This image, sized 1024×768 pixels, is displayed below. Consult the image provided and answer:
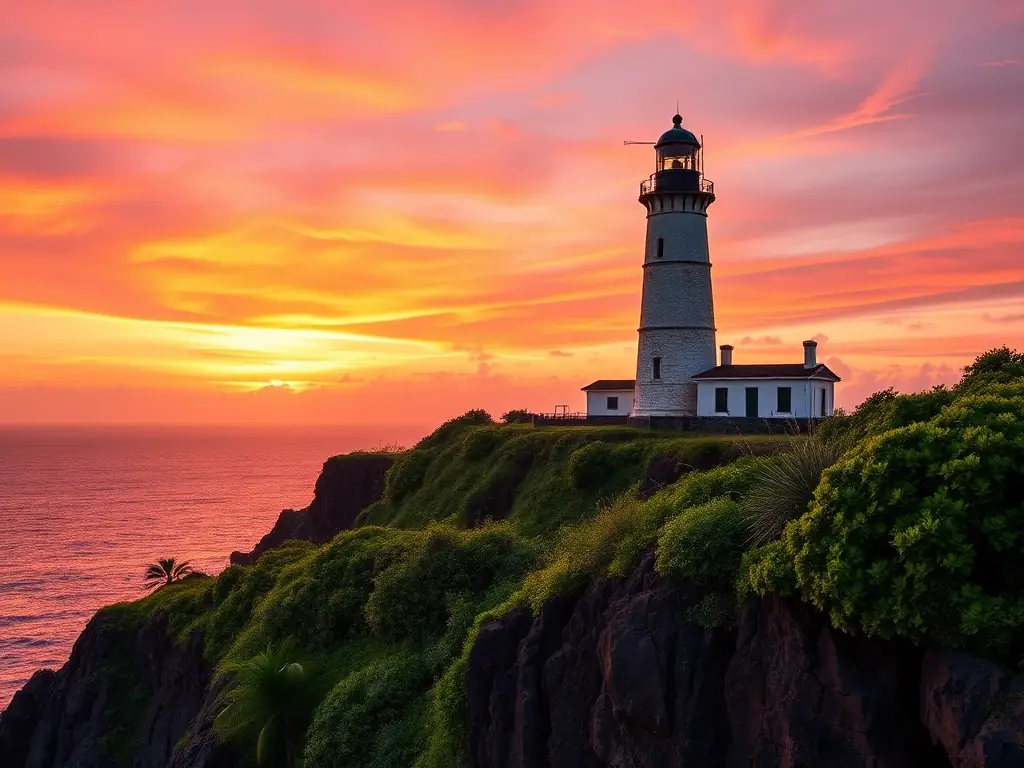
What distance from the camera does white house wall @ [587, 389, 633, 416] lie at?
56.0m

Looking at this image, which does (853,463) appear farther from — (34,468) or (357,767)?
(34,468)

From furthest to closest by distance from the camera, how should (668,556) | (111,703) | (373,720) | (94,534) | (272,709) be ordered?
(94,534) < (111,703) < (272,709) < (373,720) < (668,556)

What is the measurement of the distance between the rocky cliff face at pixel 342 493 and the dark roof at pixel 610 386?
46.8 feet

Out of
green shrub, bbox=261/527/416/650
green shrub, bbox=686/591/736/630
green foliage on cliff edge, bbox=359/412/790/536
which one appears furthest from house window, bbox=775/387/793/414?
green shrub, bbox=686/591/736/630

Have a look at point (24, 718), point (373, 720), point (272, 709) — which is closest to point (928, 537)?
point (373, 720)

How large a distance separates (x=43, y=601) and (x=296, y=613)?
51125 millimetres

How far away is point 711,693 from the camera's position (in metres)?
13.2

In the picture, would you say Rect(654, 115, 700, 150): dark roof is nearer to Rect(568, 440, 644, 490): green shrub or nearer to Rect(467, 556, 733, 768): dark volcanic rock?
Rect(568, 440, 644, 490): green shrub

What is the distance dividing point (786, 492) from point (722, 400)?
3491 centimetres

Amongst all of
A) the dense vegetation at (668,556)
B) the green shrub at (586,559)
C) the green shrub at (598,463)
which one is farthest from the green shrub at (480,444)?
the green shrub at (586,559)

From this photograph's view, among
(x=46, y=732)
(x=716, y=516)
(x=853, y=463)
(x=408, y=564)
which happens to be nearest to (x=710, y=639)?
→ (x=716, y=516)

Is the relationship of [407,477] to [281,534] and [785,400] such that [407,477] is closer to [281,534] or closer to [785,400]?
[281,534]

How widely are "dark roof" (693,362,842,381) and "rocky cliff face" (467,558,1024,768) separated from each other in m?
32.5

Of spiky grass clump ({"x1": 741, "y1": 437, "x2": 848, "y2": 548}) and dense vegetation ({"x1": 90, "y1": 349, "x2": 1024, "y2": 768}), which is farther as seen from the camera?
spiky grass clump ({"x1": 741, "y1": 437, "x2": 848, "y2": 548})
